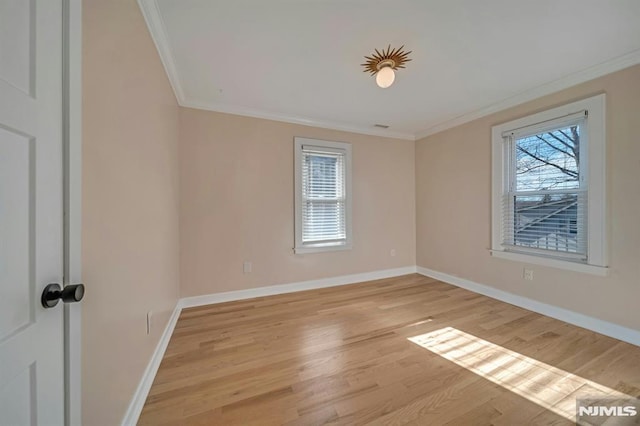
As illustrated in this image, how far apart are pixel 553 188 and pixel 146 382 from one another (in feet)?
→ 13.1

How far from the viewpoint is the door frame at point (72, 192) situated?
0.75 m

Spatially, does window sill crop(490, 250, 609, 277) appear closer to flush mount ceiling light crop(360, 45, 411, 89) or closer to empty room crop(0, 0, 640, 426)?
empty room crop(0, 0, 640, 426)

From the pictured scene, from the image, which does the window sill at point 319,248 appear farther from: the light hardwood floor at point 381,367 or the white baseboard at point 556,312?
the white baseboard at point 556,312

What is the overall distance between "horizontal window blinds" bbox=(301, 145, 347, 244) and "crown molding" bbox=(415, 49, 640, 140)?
183 cm

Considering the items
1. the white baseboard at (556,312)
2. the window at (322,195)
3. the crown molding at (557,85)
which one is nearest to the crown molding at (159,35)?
the window at (322,195)

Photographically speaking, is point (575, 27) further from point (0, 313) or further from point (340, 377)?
point (0, 313)

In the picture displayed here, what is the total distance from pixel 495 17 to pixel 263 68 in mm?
1815

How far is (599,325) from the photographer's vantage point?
216cm

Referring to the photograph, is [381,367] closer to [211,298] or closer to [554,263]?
[211,298]

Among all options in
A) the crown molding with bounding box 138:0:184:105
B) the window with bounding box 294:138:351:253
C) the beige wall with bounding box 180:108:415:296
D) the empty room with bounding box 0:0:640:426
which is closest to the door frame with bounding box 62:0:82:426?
the empty room with bounding box 0:0:640:426

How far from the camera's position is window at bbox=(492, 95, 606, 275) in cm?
218

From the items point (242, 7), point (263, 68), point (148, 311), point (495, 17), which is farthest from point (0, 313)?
point (495, 17)

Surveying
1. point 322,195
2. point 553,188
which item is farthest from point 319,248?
point 553,188

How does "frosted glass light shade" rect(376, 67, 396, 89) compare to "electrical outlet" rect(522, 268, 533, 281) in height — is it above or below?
above
